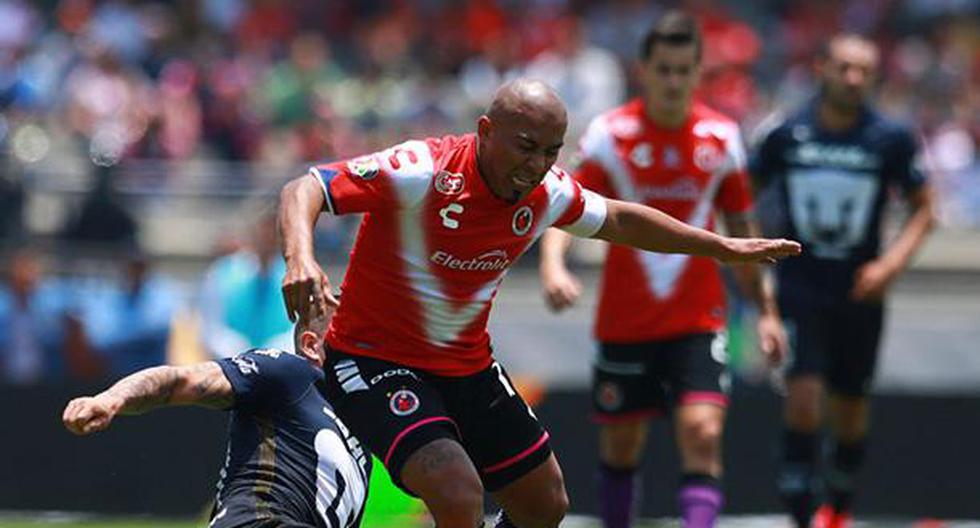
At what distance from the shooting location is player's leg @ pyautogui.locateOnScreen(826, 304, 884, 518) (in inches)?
404

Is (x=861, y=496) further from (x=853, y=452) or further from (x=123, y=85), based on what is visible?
(x=123, y=85)

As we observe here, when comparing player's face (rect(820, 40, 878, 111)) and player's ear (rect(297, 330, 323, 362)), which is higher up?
player's face (rect(820, 40, 878, 111))

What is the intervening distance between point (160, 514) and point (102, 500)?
35 cm

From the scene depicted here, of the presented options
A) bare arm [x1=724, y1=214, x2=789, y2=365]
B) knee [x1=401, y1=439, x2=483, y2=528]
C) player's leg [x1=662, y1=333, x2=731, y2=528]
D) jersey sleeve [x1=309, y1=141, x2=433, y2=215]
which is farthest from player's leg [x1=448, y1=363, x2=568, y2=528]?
bare arm [x1=724, y1=214, x2=789, y2=365]

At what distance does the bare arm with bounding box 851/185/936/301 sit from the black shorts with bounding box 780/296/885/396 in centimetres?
14

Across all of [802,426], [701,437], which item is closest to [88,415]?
[701,437]

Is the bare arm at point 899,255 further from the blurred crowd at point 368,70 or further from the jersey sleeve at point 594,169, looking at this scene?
the blurred crowd at point 368,70

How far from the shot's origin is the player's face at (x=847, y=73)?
10.0 m

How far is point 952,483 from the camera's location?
11.8 m

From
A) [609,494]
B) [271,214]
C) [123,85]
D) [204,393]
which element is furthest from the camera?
[123,85]

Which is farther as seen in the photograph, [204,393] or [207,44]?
[207,44]

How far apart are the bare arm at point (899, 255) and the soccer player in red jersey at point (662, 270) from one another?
869 millimetres

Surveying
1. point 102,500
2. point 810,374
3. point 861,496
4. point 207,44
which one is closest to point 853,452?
point 810,374

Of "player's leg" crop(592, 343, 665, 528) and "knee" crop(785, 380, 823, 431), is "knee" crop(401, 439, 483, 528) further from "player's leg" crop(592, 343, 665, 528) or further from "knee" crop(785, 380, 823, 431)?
"knee" crop(785, 380, 823, 431)
